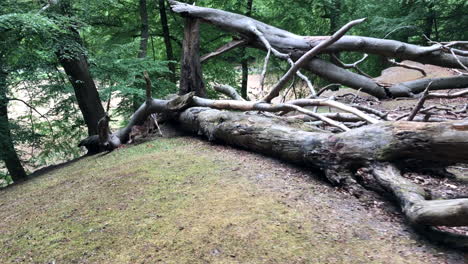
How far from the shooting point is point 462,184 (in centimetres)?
305

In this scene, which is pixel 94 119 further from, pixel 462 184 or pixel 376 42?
pixel 462 184

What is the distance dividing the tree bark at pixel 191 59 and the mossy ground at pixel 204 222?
10.6 feet

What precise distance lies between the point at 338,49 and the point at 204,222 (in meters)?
5.24

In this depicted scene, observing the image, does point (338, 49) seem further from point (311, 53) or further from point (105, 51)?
point (105, 51)

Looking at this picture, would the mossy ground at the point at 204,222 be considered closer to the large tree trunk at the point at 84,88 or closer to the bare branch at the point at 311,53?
the bare branch at the point at 311,53

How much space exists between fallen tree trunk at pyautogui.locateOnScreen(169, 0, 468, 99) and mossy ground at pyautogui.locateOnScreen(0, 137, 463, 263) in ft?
11.1

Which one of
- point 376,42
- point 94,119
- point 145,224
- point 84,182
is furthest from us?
point 94,119

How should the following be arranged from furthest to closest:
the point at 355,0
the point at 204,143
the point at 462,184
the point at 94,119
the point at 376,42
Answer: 1. the point at 355,0
2. the point at 94,119
3. the point at 376,42
4. the point at 204,143
5. the point at 462,184

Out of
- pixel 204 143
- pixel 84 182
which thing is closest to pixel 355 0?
pixel 204 143

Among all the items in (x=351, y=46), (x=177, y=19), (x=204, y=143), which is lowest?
(x=204, y=143)

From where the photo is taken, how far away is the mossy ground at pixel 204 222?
2072 mm

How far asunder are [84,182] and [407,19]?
34.7ft

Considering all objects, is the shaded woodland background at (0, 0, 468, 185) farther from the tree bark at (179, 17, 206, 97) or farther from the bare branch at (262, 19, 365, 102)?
the bare branch at (262, 19, 365, 102)

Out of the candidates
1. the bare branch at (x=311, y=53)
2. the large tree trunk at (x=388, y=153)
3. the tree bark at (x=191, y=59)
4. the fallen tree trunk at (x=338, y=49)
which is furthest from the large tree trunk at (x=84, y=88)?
the large tree trunk at (x=388, y=153)
